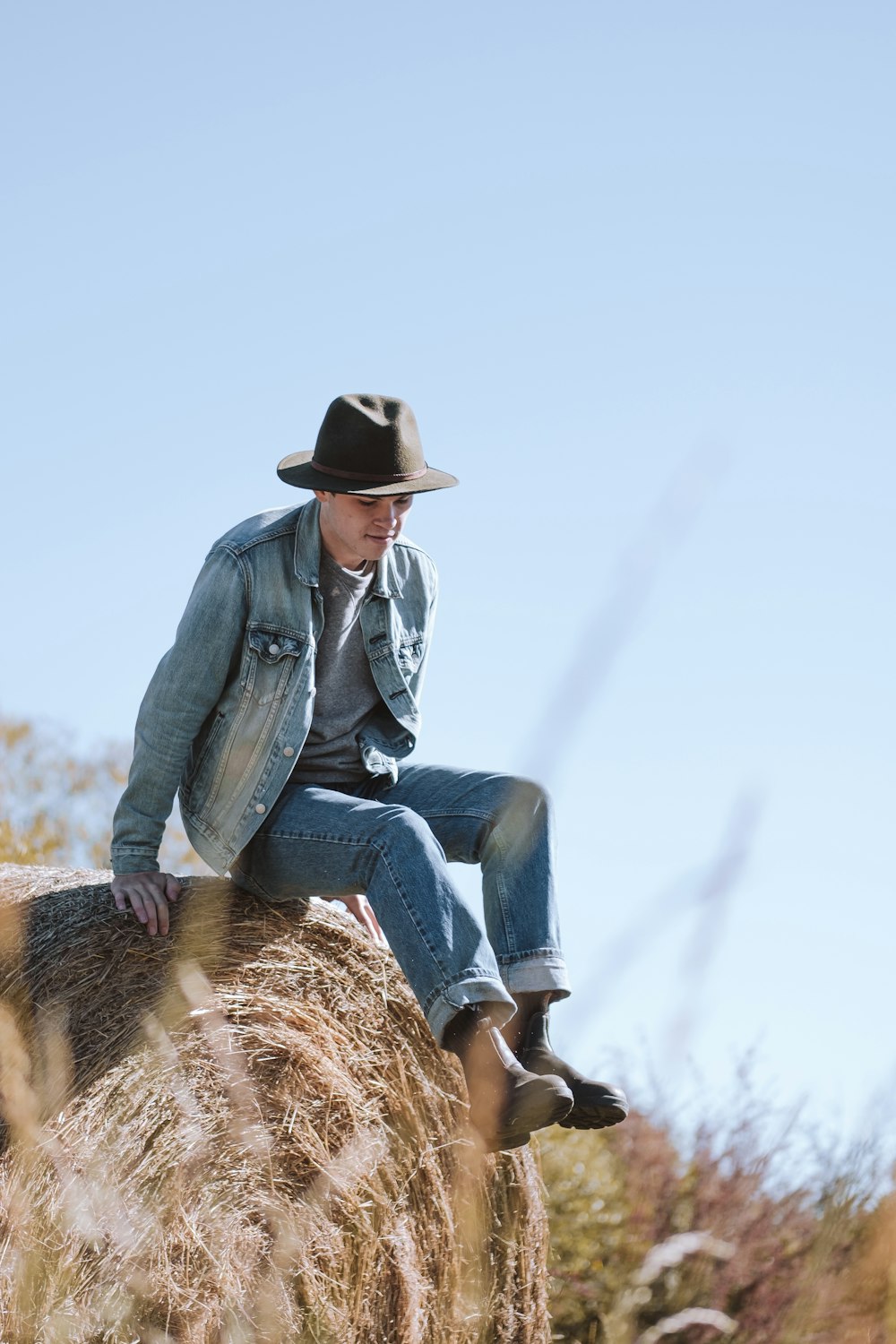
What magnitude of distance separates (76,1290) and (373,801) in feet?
3.89

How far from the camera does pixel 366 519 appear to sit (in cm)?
337

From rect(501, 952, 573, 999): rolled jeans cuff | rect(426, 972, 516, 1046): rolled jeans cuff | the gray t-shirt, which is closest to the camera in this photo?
rect(426, 972, 516, 1046): rolled jeans cuff

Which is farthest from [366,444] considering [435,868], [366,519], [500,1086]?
[500,1086]

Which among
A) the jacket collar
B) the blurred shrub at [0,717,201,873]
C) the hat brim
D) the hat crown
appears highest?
the hat crown

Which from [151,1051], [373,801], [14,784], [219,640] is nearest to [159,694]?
[219,640]

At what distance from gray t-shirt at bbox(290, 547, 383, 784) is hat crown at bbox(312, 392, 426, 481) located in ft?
1.01

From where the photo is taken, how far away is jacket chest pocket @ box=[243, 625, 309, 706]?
133 inches

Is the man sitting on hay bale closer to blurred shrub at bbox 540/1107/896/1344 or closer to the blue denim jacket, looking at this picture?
the blue denim jacket

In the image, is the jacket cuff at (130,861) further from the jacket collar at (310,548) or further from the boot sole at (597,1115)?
the boot sole at (597,1115)

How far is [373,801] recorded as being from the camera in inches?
129

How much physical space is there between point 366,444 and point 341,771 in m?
0.85

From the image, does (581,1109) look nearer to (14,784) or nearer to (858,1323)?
(858,1323)

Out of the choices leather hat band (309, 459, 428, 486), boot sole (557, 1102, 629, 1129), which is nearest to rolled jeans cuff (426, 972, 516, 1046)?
boot sole (557, 1102, 629, 1129)

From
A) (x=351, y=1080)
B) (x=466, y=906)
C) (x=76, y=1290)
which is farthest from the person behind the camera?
(x=351, y=1080)
